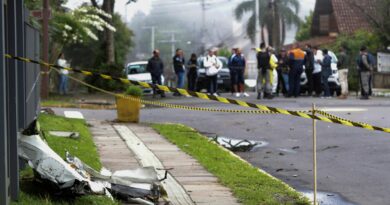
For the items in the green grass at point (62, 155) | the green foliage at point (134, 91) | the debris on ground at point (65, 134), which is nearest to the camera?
the green grass at point (62, 155)

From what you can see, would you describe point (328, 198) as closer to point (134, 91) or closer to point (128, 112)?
point (134, 91)

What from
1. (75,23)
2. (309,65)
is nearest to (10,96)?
(309,65)

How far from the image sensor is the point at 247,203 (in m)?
7.70

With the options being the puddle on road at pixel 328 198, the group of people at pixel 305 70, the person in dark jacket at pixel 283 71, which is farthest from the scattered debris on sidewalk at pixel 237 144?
the person in dark jacket at pixel 283 71

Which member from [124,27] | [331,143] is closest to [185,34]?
[124,27]

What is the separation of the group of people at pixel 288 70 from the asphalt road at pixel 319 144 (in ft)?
9.39

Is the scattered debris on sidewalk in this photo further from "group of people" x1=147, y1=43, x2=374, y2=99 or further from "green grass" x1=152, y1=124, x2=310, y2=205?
"group of people" x1=147, y1=43, x2=374, y2=99

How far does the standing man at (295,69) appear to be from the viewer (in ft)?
78.8

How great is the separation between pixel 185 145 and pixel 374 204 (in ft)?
15.8

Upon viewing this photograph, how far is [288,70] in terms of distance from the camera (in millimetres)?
24719

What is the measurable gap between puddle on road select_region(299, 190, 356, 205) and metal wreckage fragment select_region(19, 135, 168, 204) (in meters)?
1.67

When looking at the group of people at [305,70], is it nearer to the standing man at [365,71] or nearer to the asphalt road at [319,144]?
the standing man at [365,71]

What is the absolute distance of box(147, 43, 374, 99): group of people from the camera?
23.3 metres

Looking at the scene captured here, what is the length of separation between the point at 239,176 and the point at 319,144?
370 centimetres
